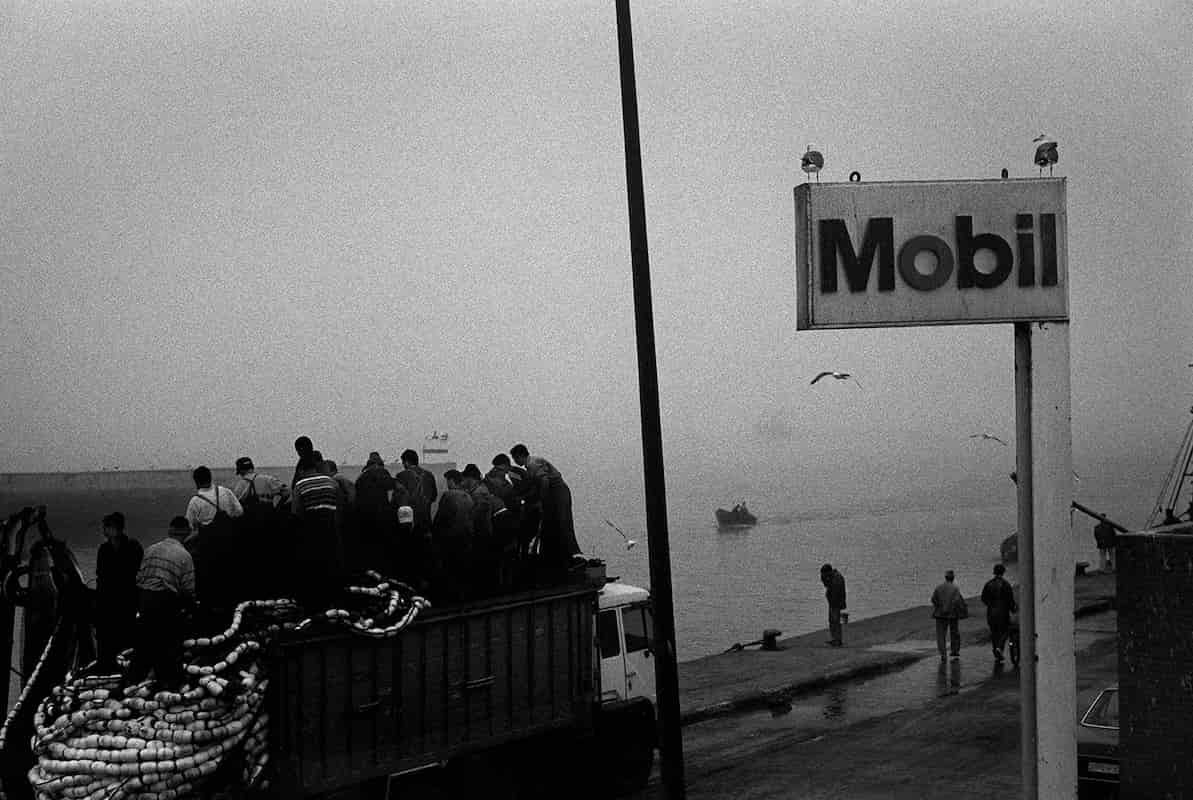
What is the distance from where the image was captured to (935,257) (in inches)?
289

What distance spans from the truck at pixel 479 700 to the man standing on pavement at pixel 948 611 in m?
8.62

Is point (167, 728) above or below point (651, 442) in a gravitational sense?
below

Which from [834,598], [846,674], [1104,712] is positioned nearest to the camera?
[1104,712]

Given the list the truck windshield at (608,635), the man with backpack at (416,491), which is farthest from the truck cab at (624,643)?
the man with backpack at (416,491)

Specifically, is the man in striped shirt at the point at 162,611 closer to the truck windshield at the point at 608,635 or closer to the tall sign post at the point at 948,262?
the truck windshield at the point at 608,635

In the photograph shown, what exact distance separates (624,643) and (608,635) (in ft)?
0.81

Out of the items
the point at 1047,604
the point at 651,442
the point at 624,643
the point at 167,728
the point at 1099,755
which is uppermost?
the point at 651,442

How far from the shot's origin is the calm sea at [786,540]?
50.8 m

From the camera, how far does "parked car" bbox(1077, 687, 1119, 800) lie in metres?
10.1

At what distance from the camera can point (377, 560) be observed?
10.5 meters

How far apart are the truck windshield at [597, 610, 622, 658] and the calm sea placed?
4.61 metres

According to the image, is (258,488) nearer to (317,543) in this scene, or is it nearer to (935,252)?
(317,543)

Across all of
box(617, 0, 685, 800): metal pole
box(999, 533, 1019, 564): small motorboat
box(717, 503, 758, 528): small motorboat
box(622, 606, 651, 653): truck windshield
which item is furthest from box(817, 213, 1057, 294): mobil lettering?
box(717, 503, 758, 528): small motorboat

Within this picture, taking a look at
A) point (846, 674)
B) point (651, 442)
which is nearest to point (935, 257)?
point (651, 442)
